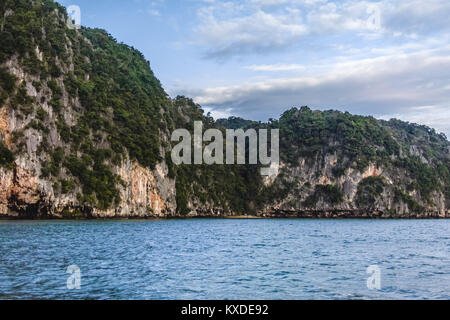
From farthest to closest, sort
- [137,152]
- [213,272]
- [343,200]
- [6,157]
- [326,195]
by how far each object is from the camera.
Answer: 1. [326,195]
2. [343,200]
3. [137,152]
4. [6,157]
5. [213,272]

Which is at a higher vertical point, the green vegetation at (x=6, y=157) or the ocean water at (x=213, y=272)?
the green vegetation at (x=6, y=157)

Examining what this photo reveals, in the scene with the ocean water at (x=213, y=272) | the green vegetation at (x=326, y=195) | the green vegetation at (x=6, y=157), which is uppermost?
the green vegetation at (x=6, y=157)

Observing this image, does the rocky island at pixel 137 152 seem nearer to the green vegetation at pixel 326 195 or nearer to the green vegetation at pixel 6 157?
the green vegetation at pixel 6 157

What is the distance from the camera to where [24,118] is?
219ft

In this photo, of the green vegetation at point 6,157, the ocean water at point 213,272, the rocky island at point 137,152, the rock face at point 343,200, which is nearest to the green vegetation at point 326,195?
the rocky island at point 137,152

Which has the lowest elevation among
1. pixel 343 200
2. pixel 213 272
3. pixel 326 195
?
pixel 213 272

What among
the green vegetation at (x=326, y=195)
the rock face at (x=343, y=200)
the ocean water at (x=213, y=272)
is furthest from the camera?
the rock face at (x=343, y=200)

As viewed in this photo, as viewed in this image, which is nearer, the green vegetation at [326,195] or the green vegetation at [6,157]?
the green vegetation at [6,157]

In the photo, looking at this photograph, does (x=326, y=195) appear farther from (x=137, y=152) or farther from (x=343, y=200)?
(x=137, y=152)

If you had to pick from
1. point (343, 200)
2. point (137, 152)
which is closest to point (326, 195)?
point (343, 200)
